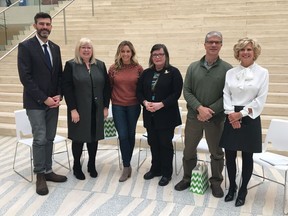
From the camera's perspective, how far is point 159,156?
3.75m

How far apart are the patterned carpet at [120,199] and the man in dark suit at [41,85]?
0.76 ft

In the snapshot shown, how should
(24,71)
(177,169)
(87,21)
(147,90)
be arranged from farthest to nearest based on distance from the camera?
(87,21), (177,169), (147,90), (24,71)

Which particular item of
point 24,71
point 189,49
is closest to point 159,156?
point 24,71

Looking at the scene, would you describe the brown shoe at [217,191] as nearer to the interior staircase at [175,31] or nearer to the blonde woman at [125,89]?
the blonde woman at [125,89]

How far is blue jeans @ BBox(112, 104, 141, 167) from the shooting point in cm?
363

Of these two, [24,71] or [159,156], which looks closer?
[24,71]

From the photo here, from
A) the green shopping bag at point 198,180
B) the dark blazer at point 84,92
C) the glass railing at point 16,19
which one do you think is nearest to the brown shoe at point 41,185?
the dark blazer at point 84,92

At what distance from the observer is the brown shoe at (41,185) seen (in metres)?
3.42

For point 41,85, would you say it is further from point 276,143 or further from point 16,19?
point 16,19

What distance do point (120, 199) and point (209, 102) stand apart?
1.32 meters

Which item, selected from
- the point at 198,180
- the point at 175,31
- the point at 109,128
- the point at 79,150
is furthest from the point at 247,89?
the point at 175,31

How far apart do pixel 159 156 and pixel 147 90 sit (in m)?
0.81

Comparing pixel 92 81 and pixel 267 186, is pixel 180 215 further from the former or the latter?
pixel 92 81

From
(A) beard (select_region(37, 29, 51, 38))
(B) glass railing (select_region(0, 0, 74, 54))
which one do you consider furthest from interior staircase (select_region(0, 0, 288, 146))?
(A) beard (select_region(37, 29, 51, 38))
